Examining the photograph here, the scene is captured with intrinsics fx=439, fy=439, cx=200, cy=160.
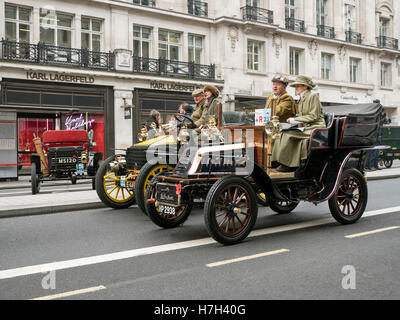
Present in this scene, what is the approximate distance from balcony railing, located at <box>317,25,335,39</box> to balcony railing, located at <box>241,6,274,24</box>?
15.7 ft

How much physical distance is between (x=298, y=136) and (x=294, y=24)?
2413 centimetres

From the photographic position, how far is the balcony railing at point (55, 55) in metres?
19.1

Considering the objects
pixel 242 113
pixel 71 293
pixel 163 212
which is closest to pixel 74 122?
pixel 242 113

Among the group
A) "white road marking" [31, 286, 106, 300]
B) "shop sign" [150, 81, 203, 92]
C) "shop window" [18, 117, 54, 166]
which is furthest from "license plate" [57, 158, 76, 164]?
"shop sign" [150, 81, 203, 92]

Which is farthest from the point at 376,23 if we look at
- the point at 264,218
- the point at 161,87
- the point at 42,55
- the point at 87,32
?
the point at 264,218

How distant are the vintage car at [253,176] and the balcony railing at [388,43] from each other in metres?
29.5

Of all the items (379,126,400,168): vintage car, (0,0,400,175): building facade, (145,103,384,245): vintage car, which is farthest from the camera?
(379,126,400,168): vintage car

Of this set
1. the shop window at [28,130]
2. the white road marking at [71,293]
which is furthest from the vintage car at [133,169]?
the shop window at [28,130]

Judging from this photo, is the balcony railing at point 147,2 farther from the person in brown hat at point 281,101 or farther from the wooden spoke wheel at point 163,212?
the wooden spoke wheel at point 163,212

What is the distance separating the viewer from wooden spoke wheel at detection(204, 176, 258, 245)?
513cm

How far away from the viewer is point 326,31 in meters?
30.3

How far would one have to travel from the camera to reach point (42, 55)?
19734 mm

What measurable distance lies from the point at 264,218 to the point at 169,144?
201 centimetres

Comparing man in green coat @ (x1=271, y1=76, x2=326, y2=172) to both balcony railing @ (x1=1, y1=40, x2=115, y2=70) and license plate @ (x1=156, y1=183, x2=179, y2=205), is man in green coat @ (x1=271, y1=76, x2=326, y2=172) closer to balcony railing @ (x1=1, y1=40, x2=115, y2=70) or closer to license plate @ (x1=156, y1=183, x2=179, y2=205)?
license plate @ (x1=156, y1=183, x2=179, y2=205)
